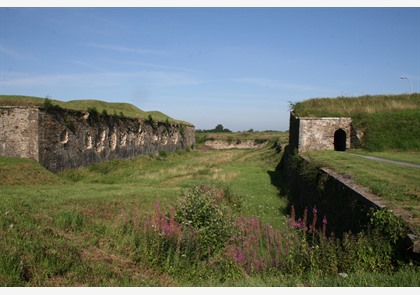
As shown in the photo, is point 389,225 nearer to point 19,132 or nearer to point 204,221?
point 204,221

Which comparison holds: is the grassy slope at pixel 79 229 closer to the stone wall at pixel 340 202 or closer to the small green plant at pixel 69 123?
the stone wall at pixel 340 202

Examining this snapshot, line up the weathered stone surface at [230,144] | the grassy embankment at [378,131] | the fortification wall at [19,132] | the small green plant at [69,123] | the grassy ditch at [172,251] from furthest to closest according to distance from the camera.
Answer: the weathered stone surface at [230,144], the small green plant at [69,123], the fortification wall at [19,132], the grassy embankment at [378,131], the grassy ditch at [172,251]

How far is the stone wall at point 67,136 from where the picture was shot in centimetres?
1630

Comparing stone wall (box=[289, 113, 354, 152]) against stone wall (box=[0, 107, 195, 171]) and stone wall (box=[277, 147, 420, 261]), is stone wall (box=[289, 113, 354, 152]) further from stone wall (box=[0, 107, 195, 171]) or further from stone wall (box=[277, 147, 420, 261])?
stone wall (box=[0, 107, 195, 171])

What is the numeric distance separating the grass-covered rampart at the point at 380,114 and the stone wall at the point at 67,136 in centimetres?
1118

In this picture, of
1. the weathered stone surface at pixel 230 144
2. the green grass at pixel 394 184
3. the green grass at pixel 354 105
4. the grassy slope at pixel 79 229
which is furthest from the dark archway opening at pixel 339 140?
the weathered stone surface at pixel 230 144

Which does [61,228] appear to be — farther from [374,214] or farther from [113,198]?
[374,214]

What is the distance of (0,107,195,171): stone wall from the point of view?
16.3m

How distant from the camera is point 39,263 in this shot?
5121mm

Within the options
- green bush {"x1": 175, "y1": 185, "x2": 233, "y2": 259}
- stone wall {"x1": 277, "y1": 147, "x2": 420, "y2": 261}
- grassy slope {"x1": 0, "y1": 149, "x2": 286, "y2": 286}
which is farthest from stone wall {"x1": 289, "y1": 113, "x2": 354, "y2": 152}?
green bush {"x1": 175, "y1": 185, "x2": 233, "y2": 259}

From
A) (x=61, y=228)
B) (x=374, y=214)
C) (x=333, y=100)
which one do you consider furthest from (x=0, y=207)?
(x=333, y=100)

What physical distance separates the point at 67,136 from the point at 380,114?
15.2 metres

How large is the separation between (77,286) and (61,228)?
2.69 meters

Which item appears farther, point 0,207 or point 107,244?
point 0,207
